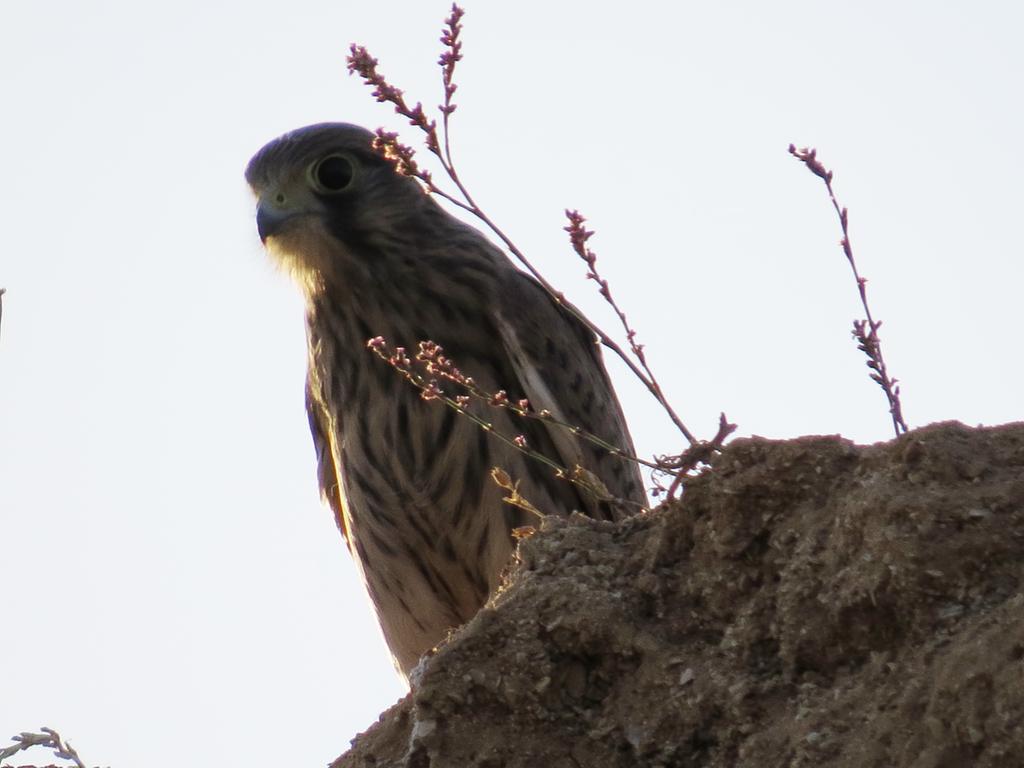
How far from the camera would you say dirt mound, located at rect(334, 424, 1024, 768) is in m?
2.59

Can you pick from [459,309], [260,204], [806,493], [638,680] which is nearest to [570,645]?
[638,680]

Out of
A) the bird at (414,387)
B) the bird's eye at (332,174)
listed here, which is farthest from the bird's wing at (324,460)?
the bird's eye at (332,174)

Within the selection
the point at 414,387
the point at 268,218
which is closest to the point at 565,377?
the point at 414,387

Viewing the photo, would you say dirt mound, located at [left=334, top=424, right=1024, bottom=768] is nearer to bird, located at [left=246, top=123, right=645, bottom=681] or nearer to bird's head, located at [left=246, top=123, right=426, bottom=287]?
bird, located at [left=246, top=123, right=645, bottom=681]

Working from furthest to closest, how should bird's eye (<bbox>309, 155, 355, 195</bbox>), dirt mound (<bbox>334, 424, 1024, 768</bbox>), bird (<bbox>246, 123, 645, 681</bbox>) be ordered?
bird's eye (<bbox>309, 155, 355, 195</bbox>)
bird (<bbox>246, 123, 645, 681</bbox>)
dirt mound (<bbox>334, 424, 1024, 768</bbox>)

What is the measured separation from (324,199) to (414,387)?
0.91 m

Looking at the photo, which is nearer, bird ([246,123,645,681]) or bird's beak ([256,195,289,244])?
bird ([246,123,645,681])

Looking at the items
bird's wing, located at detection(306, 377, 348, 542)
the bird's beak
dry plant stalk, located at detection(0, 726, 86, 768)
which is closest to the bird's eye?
the bird's beak

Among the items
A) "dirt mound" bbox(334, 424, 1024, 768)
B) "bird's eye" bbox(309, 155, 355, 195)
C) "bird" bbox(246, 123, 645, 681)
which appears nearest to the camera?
"dirt mound" bbox(334, 424, 1024, 768)

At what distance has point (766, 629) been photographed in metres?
2.92

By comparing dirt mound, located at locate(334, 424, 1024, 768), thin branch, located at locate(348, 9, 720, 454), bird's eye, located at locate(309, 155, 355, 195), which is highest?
bird's eye, located at locate(309, 155, 355, 195)

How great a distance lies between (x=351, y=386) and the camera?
5.87 m

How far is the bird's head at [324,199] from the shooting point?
19.9 ft

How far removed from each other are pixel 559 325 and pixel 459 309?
1.61ft
